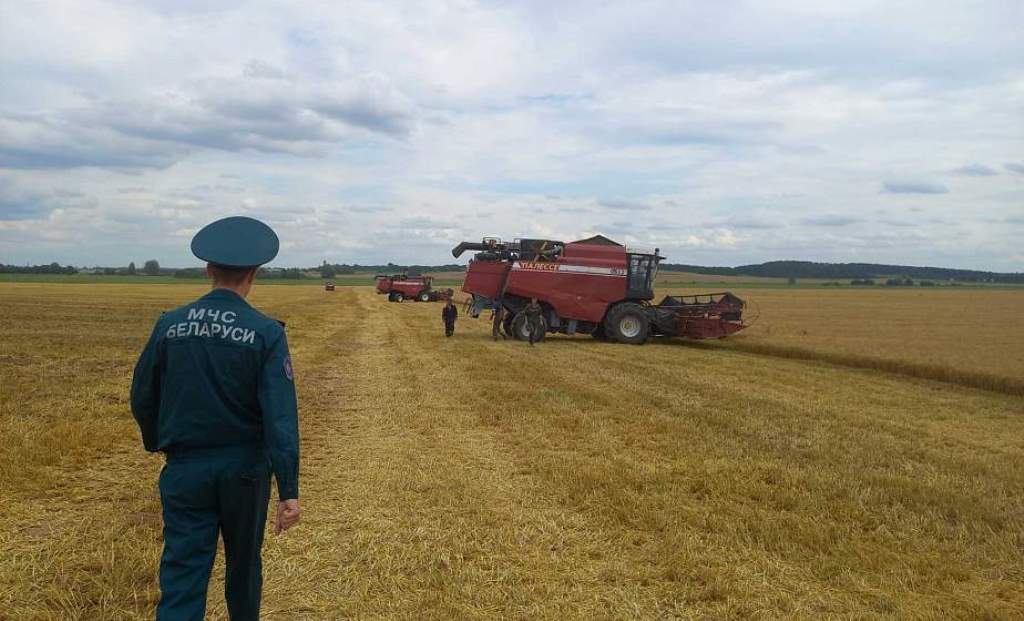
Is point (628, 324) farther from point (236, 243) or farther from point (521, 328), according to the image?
point (236, 243)

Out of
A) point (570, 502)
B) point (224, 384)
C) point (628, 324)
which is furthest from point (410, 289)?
point (224, 384)

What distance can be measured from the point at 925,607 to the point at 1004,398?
11.6 metres

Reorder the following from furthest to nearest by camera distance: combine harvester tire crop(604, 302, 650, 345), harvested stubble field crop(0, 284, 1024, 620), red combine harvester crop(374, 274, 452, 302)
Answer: red combine harvester crop(374, 274, 452, 302) → combine harvester tire crop(604, 302, 650, 345) → harvested stubble field crop(0, 284, 1024, 620)

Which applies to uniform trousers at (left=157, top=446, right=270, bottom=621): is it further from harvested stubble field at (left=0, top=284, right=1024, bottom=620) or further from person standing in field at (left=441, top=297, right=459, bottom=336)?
person standing in field at (left=441, top=297, right=459, bottom=336)

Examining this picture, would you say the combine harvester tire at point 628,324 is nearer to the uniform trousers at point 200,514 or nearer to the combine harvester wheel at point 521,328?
the combine harvester wheel at point 521,328

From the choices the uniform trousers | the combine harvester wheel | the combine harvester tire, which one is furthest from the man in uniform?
the combine harvester tire

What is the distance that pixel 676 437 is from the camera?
9.37m

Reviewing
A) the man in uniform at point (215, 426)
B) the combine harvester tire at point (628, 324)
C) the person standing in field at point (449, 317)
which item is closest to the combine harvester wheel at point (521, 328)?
the person standing in field at point (449, 317)

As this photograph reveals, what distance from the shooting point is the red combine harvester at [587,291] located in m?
23.5

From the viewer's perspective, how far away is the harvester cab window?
77.9ft

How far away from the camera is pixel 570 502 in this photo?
6.72 meters

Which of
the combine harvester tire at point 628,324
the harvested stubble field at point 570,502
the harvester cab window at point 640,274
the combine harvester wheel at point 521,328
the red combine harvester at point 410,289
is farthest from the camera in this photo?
the red combine harvester at point 410,289

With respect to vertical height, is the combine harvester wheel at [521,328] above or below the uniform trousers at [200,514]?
below

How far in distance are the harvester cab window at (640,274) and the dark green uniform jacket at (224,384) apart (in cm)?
2082
